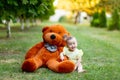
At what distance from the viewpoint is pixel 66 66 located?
27.8 feet

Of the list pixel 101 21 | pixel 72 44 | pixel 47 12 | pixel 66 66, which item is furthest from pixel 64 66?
pixel 101 21

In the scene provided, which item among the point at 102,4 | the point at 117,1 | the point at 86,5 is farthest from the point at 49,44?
the point at 86,5

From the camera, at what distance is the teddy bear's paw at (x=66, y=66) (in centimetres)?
844

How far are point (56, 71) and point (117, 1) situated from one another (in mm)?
24838

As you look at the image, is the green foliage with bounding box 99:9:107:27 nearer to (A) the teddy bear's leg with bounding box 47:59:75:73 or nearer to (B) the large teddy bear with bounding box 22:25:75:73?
(B) the large teddy bear with bounding box 22:25:75:73

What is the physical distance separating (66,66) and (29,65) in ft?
2.67

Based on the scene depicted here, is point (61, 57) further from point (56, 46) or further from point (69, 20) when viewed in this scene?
point (69, 20)

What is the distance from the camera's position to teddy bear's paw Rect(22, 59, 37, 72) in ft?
27.6

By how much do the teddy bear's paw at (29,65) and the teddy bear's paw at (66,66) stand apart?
1.90 feet

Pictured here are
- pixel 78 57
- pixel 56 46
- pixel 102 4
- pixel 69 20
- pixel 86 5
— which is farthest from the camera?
pixel 69 20

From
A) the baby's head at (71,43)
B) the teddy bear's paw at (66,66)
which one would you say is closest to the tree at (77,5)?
the baby's head at (71,43)

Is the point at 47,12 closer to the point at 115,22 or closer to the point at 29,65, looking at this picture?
the point at 115,22

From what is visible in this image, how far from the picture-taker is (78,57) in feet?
29.5

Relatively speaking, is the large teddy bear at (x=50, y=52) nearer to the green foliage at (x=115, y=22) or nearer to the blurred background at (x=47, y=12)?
the blurred background at (x=47, y=12)
